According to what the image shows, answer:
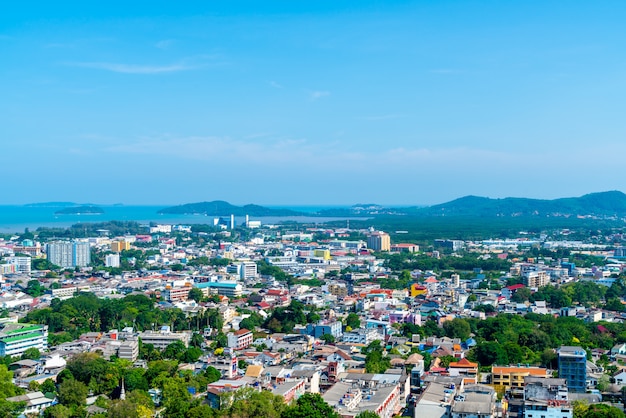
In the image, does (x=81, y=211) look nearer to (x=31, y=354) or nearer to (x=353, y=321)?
(x=353, y=321)

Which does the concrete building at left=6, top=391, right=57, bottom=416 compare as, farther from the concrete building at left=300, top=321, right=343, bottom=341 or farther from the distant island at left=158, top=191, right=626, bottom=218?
the distant island at left=158, top=191, right=626, bottom=218

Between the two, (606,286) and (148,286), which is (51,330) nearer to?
(148,286)

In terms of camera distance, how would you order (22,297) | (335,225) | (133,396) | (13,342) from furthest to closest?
1. (335,225)
2. (22,297)
3. (13,342)
4. (133,396)

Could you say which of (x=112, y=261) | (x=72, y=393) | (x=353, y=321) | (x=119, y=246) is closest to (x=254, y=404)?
(x=72, y=393)

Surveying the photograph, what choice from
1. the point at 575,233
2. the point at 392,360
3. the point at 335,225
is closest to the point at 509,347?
the point at 392,360

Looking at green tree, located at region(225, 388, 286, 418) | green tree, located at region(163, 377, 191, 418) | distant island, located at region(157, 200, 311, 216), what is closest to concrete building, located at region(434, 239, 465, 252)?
green tree, located at region(163, 377, 191, 418)

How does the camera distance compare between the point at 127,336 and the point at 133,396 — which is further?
the point at 127,336
